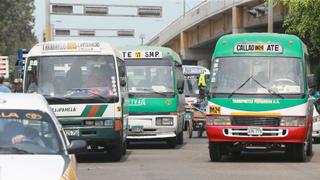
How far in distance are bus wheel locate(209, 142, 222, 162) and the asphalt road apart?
167mm

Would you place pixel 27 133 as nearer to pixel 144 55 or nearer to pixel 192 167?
pixel 192 167

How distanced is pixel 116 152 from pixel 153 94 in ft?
13.3

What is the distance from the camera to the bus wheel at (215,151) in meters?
16.0

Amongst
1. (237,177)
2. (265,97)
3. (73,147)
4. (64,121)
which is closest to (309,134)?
(265,97)

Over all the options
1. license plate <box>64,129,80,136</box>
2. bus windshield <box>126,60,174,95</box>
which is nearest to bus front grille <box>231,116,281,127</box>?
license plate <box>64,129,80,136</box>

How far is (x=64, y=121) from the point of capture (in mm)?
15695

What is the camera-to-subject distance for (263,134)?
15.4m

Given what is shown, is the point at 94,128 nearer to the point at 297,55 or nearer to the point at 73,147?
the point at 297,55

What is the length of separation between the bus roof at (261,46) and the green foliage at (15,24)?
6945 centimetres

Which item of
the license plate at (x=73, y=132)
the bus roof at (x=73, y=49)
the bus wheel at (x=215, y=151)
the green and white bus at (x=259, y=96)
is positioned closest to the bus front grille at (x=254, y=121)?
the green and white bus at (x=259, y=96)

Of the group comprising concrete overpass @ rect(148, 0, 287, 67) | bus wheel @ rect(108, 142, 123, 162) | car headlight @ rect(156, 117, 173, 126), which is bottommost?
bus wheel @ rect(108, 142, 123, 162)

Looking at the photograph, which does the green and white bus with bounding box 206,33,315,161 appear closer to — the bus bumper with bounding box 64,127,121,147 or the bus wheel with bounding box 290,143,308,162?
the bus wheel with bounding box 290,143,308,162

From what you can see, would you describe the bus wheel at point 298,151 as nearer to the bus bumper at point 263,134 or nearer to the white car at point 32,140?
the bus bumper at point 263,134

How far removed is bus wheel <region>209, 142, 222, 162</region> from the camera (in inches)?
630
